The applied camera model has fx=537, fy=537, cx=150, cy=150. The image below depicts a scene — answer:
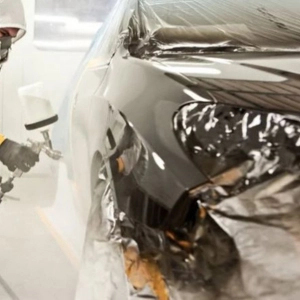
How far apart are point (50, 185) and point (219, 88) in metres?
0.92

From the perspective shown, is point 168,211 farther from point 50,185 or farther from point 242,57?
point 50,185

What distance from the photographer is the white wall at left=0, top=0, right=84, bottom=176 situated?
4.76 feet

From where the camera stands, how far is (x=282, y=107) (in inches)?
21.3

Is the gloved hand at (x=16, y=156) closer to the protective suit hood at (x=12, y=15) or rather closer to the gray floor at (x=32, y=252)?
the gray floor at (x=32, y=252)

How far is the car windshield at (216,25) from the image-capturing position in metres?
0.70

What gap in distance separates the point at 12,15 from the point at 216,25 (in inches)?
30.7

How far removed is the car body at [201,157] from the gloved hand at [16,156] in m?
0.66

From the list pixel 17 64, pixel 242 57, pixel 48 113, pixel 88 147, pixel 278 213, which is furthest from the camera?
pixel 17 64

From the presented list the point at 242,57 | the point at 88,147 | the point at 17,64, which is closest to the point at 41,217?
the point at 17,64

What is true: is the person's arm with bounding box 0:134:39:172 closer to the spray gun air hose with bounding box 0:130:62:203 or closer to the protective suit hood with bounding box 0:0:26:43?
the spray gun air hose with bounding box 0:130:62:203

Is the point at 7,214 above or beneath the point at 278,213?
beneath

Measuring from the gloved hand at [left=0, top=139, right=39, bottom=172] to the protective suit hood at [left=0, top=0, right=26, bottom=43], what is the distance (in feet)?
0.93

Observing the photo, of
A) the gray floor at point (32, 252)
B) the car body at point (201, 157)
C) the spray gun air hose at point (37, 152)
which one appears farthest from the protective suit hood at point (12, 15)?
the car body at point (201, 157)

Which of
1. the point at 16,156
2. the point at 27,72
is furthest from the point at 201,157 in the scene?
the point at 27,72
